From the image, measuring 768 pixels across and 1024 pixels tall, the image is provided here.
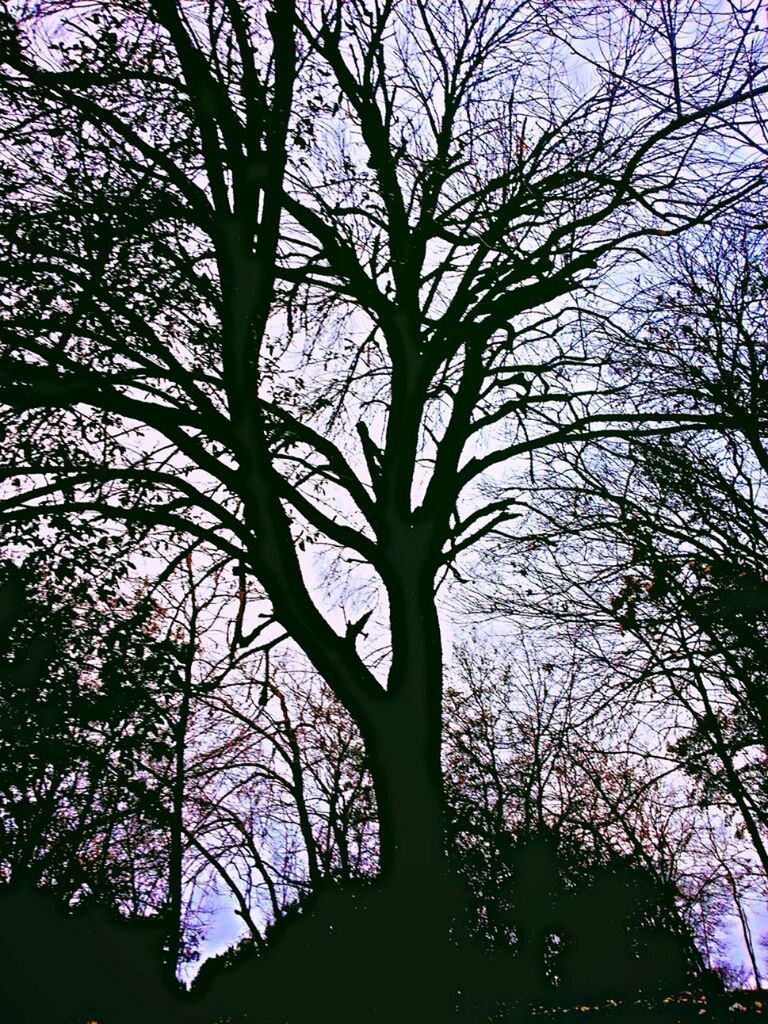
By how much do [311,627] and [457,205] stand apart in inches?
187

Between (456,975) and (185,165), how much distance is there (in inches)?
286

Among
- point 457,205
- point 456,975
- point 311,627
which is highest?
point 457,205

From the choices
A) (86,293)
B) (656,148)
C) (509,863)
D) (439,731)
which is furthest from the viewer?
(509,863)

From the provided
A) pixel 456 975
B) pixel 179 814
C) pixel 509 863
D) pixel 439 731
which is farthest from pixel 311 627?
pixel 509 863

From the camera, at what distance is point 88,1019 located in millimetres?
7172

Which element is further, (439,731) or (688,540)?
(688,540)

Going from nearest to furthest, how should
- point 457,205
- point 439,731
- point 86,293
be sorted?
point 86,293 → point 439,731 → point 457,205

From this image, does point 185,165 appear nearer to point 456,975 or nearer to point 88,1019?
point 456,975

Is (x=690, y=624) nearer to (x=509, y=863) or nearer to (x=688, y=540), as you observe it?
(x=688, y=540)

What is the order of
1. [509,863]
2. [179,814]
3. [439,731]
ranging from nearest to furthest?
[439,731]
[179,814]
[509,863]

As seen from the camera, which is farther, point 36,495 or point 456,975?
point 36,495

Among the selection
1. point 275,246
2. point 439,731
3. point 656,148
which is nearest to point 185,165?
point 275,246

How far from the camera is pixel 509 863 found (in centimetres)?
2158

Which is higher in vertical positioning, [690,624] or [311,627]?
[690,624]
